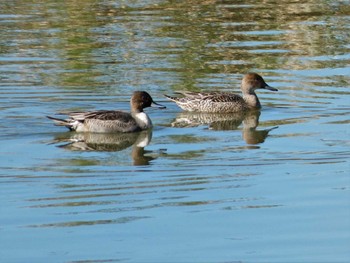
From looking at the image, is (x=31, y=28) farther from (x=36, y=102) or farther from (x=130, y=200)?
(x=130, y=200)

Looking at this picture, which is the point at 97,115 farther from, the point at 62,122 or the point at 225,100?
the point at 225,100

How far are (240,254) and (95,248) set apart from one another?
1.24 meters

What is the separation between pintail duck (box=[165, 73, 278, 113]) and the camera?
18484mm

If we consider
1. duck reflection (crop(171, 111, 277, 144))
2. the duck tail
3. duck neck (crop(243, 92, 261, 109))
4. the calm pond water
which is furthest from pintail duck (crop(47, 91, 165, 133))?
duck neck (crop(243, 92, 261, 109))

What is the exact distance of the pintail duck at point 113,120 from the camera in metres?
16.8

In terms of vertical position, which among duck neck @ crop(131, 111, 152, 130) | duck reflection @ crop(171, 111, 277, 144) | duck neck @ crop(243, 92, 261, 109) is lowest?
duck reflection @ crop(171, 111, 277, 144)

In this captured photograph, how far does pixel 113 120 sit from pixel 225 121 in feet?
6.52

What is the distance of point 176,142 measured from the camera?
1608cm

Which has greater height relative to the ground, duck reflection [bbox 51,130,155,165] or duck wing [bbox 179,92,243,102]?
duck wing [bbox 179,92,243,102]

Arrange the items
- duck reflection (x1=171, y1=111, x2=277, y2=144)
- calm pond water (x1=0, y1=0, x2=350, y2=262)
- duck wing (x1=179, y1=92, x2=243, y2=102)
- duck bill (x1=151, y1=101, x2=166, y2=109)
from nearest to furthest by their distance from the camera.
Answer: calm pond water (x1=0, y1=0, x2=350, y2=262) → duck reflection (x1=171, y1=111, x2=277, y2=144) → duck bill (x1=151, y1=101, x2=166, y2=109) → duck wing (x1=179, y1=92, x2=243, y2=102)

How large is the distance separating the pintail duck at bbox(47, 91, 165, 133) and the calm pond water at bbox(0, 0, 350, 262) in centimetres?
16

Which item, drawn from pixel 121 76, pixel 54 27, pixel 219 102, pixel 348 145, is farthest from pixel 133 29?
pixel 348 145

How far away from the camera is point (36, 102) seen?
59.8 feet

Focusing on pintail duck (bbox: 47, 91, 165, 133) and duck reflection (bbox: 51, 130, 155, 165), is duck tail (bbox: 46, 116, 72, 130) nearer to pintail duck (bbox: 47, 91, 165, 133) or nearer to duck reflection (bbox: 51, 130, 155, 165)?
pintail duck (bbox: 47, 91, 165, 133)
